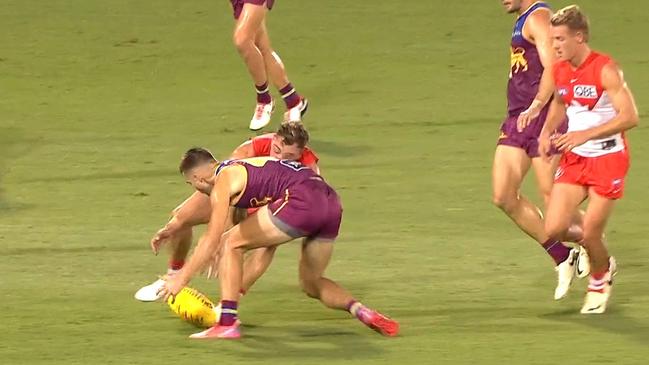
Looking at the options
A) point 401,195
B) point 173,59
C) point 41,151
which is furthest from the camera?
point 173,59

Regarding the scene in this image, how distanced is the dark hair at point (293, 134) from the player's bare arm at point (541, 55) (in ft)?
4.48

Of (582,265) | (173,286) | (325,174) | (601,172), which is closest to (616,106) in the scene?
(601,172)

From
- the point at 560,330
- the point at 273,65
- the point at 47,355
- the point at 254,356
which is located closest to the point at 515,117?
the point at 560,330

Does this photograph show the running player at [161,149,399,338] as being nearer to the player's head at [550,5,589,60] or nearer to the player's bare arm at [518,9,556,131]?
the player's bare arm at [518,9,556,131]

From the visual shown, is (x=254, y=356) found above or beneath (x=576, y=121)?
beneath

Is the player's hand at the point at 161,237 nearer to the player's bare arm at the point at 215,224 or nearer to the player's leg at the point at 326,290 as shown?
the player's bare arm at the point at 215,224

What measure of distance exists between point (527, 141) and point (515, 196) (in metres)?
0.37

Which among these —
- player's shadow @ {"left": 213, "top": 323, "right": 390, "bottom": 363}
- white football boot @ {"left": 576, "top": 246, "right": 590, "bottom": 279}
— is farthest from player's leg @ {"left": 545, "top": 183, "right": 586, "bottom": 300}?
player's shadow @ {"left": 213, "top": 323, "right": 390, "bottom": 363}

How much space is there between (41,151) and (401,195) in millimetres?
3709

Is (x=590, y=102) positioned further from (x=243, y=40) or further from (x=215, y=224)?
(x=243, y=40)

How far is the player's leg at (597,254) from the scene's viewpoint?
1059cm

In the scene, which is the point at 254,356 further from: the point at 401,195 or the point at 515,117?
the point at 401,195

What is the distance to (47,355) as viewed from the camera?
9922mm

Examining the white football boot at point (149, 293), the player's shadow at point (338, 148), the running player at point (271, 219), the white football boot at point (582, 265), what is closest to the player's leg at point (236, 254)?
the running player at point (271, 219)
